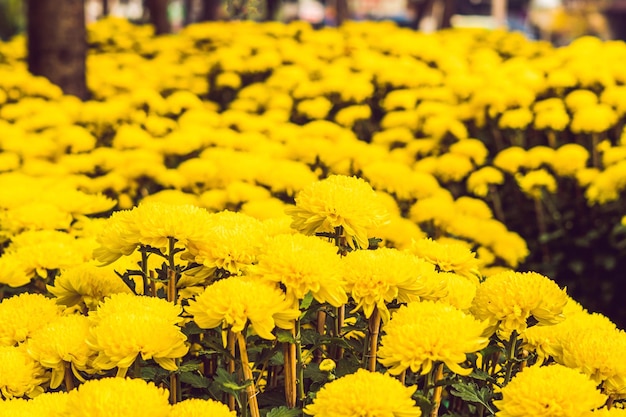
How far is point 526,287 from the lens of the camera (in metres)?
1.50

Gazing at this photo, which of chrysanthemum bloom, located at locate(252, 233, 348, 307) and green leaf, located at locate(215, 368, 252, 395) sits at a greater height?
chrysanthemum bloom, located at locate(252, 233, 348, 307)

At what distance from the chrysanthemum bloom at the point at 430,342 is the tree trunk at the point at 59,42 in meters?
5.04

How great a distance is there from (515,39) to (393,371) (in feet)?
24.6

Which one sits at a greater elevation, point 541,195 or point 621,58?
point 621,58

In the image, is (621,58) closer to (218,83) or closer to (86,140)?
(218,83)

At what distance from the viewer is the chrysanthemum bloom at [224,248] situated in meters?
1.54

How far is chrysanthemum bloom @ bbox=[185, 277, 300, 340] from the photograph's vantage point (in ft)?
4.40

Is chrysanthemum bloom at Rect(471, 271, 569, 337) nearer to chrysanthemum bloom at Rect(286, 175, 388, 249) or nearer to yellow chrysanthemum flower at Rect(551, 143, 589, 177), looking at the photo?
chrysanthemum bloom at Rect(286, 175, 388, 249)

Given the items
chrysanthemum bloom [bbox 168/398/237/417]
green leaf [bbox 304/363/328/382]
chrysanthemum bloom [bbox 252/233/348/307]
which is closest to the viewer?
chrysanthemum bloom [bbox 168/398/237/417]

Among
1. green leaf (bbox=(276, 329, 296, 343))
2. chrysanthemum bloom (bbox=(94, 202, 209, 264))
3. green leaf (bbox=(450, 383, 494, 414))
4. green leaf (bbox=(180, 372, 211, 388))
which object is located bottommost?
green leaf (bbox=(180, 372, 211, 388))

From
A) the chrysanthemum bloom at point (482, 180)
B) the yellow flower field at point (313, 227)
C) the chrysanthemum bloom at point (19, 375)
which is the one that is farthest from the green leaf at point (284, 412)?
the chrysanthemum bloom at point (482, 180)

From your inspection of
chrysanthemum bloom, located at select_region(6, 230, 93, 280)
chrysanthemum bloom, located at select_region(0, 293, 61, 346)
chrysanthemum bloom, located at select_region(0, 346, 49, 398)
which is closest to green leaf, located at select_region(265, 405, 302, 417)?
chrysanthemum bloom, located at select_region(0, 346, 49, 398)

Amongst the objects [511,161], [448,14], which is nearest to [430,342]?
[511,161]

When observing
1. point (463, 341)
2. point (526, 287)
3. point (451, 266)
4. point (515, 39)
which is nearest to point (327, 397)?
point (463, 341)
